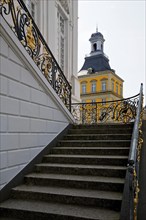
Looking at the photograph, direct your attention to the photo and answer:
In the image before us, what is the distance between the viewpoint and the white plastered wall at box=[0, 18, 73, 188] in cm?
308

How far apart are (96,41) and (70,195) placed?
5311 centimetres

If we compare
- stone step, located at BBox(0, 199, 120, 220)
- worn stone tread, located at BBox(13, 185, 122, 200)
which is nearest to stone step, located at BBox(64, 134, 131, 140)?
worn stone tread, located at BBox(13, 185, 122, 200)

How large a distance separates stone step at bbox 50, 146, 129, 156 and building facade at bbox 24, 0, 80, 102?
19.1ft

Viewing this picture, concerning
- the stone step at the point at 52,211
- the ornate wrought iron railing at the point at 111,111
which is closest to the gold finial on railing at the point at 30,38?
the stone step at the point at 52,211

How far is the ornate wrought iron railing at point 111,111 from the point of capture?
7245 millimetres

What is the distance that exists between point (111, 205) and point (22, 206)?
1229 mm

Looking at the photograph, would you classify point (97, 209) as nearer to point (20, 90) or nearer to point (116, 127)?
point (20, 90)

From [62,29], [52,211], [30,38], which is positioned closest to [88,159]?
[52,211]

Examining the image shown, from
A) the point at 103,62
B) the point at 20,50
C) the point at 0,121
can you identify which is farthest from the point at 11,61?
the point at 103,62

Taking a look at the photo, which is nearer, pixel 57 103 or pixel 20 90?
pixel 20 90

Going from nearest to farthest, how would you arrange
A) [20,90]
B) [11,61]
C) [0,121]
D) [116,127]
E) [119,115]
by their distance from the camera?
[0,121]
[11,61]
[20,90]
[116,127]
[119,115]

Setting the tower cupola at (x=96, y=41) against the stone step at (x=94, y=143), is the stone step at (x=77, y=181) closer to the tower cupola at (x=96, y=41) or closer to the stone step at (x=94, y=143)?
the stone step at (x=94, y=143)

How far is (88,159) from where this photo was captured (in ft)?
12.7

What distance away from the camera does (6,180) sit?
3123mm
